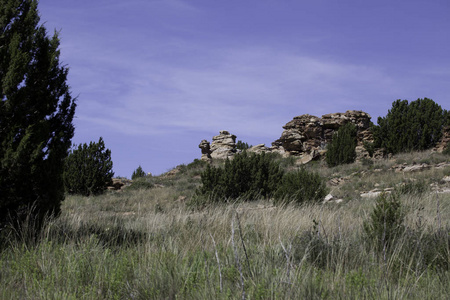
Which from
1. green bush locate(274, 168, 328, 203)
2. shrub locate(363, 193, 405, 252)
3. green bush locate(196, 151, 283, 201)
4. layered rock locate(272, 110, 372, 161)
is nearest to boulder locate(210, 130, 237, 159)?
layered rock locate(272, 110, 372, 161)

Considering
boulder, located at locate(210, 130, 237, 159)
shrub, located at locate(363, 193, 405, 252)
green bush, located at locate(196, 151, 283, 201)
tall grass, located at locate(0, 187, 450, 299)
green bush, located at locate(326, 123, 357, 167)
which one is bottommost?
tall grass, located at locate(0, 187, 450, 299)

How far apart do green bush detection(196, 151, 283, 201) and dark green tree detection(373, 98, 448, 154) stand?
1388 cm

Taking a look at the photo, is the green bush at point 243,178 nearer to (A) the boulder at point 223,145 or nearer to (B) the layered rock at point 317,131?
(B) the layered rock at point 317,131

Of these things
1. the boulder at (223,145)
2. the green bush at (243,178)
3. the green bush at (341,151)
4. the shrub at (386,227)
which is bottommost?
the shrub at (386,227)

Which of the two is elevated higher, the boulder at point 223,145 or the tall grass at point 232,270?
the boulder at point 223,145

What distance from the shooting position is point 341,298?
3.40 meters

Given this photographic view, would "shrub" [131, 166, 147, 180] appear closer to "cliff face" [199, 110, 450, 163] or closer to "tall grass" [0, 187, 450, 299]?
"cliff face" [199, 110, 450, 163]

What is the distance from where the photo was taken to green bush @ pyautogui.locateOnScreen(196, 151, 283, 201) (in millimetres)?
16484

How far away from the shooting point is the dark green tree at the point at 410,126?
27266mm

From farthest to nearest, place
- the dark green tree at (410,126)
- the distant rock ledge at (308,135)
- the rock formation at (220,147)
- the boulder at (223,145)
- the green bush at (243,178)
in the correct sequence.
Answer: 1. the boulder at (223,145)
2. the rock formation at (220,147)
3. the distant rock ledge at (308,135)
4. the dark green tree at (410,126)
5. the green bush at (243,178)

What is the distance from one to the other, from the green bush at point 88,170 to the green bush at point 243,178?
9.12m

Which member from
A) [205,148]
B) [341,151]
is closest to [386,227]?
[341,151]

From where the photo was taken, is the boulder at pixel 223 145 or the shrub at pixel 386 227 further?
the boulder at pixel 223 145

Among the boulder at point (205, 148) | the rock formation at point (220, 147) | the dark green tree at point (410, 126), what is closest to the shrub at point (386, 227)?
the dark green tree at point (410, 126)
